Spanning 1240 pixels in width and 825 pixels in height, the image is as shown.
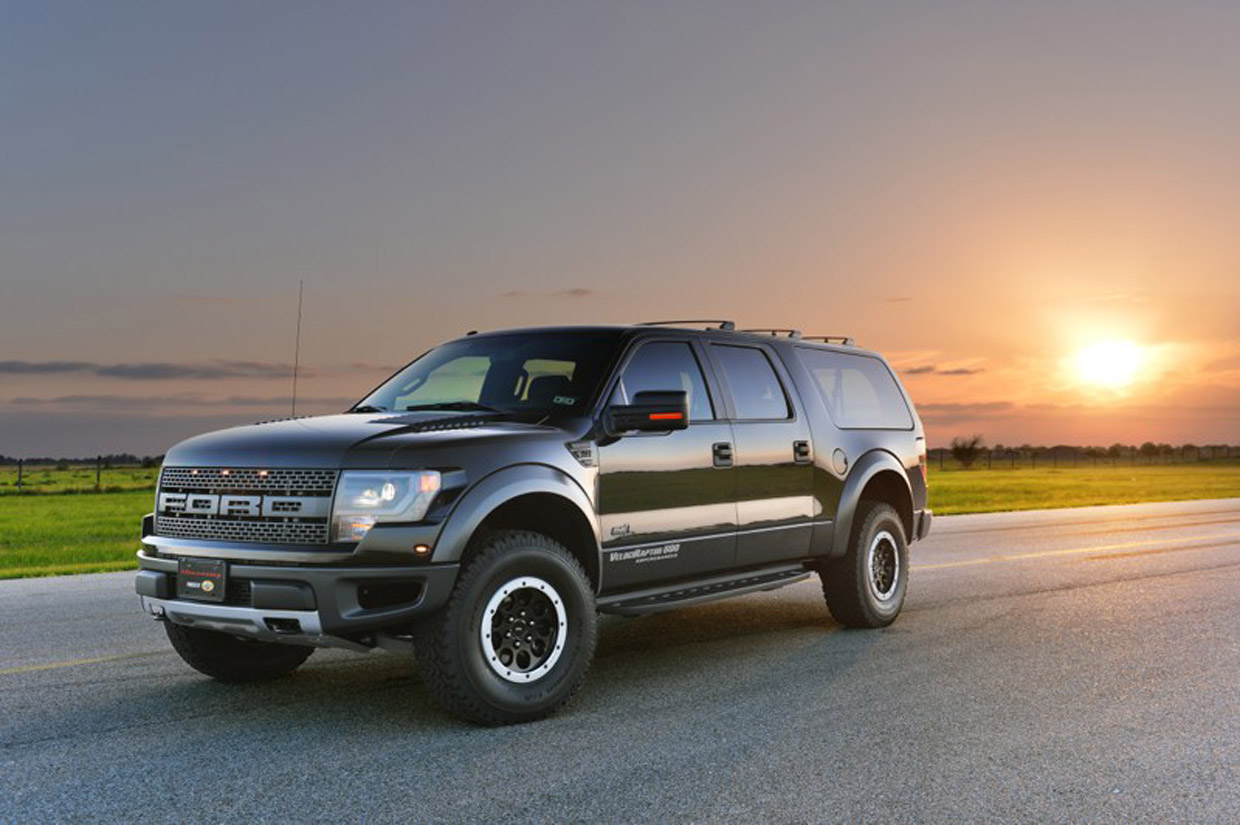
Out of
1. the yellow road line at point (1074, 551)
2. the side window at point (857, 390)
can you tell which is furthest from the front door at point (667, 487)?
the yellow road line at point (1074, 551)

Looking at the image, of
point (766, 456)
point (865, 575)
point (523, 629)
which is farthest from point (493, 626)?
point (865, 575)

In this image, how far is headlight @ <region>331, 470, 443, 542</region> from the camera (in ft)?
19.4

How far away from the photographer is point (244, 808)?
15.9 feet

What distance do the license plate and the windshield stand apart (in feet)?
5.47

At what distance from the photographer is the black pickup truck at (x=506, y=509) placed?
5.95m

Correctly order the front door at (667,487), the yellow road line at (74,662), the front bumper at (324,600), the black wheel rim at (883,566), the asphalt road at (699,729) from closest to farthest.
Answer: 1. the asphalt road at (699,729)
2. the front bumper at (324,600)
3. the front door at (667,487)
4. the yellow road line at (74,662)
5. the black wheel rim at (883,566)

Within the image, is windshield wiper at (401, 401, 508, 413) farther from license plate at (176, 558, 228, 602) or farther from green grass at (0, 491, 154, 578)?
green grass at (0, 491, 154, 578)

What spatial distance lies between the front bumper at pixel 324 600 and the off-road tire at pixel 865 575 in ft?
13.0

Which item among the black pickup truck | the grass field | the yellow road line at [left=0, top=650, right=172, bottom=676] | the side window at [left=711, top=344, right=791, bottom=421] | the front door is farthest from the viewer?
the grass field

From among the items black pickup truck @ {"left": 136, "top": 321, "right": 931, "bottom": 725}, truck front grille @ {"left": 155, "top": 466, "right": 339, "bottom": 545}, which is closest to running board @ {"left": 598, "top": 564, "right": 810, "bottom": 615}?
black pickup truck @ {"left": 136, "top": 321, "right": 931, "bottom": 725}

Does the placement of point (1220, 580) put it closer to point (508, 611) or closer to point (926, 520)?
point (926, 520)

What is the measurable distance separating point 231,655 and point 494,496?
2184mm

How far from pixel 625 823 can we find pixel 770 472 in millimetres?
3845

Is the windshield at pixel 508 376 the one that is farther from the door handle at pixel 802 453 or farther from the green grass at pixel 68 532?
the green grass at pixel 68 532
